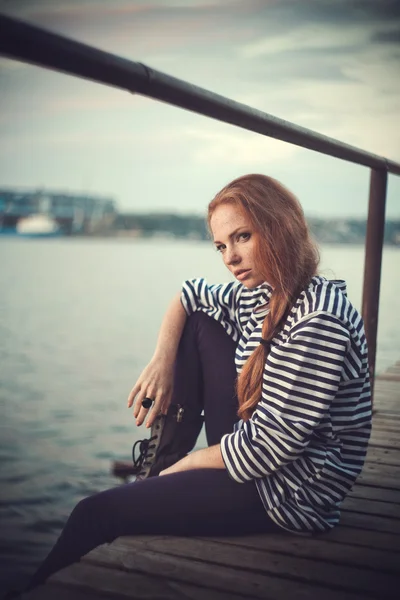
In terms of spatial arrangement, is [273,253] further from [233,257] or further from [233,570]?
[233,570]

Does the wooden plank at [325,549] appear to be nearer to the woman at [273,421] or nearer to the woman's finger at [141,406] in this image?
the woman at [273,421]

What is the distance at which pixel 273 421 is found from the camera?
1641 mm

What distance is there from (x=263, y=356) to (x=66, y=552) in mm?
643

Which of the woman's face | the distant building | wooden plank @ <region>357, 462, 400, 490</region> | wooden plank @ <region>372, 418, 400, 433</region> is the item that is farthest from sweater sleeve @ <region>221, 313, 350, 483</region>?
the distant building

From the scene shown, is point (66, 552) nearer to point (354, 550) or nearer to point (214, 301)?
point (354, 550)

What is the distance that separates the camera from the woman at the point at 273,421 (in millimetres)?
1632

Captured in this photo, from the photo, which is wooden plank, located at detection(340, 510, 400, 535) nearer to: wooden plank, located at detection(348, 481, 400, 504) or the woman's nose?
wooden plank, located at detection(348, 481, 400, 504)

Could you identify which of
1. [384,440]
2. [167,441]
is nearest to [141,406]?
[167,441]

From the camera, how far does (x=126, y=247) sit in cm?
9750

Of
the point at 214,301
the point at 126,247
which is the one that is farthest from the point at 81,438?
the point at 126,247

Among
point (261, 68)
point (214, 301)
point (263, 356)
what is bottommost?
point (263, 356)

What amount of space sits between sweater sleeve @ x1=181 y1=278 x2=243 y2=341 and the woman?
236mm

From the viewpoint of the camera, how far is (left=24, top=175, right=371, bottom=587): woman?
64.2 inches

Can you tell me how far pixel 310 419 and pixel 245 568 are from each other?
1.17 ft
